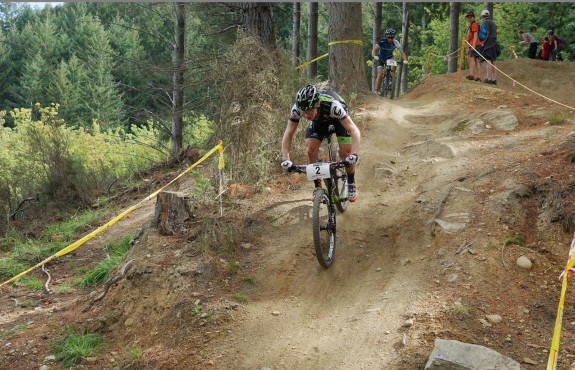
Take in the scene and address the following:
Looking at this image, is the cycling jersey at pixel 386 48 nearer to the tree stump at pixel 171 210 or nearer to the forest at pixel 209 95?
the forest at pixel 209 95

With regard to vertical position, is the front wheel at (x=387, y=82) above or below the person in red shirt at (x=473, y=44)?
below

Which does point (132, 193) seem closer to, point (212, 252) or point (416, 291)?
point (212, 252)

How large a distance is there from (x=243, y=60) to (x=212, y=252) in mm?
3918

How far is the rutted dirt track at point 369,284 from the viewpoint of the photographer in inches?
214

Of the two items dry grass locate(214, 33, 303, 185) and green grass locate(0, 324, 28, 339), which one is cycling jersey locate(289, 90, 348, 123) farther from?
green grass locate(0, 324, 28, 339)

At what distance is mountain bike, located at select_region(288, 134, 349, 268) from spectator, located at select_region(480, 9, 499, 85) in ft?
28.6

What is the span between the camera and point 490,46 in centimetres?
1498

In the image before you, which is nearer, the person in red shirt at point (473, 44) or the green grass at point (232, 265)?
the green grass at point (232, 265)

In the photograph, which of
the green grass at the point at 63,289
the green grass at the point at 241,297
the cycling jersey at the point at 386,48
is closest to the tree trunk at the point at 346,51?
the cycling jersey at the point at 386,48

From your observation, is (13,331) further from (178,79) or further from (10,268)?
(178,79)

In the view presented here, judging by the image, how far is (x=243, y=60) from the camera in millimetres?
9727

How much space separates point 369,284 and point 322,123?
200 centimetres

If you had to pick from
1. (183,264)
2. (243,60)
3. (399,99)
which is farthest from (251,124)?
(399,99)

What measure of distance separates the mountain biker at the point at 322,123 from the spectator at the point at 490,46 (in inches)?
359
